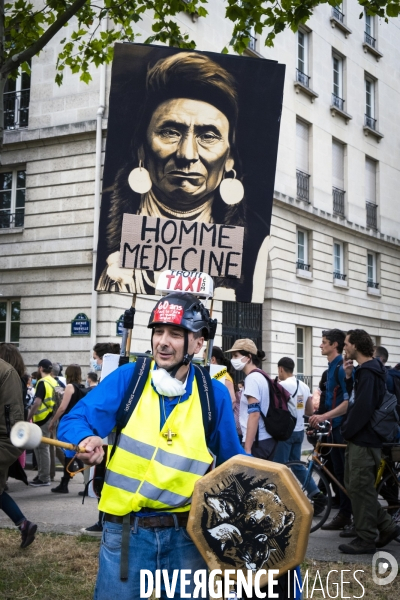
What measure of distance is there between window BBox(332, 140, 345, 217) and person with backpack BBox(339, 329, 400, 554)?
1991 cm

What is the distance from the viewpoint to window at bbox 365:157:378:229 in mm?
28111

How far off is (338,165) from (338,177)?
440mm

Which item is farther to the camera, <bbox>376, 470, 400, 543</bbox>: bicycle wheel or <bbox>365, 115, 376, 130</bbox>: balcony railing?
<bbox>365, 115, 376, 130</bbox>: balcony railing

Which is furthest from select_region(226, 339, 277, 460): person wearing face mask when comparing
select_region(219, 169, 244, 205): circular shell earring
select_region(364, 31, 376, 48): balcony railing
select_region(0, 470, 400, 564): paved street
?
select_region(364, 31, 376, 48): balcony railing

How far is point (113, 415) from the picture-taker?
3025mm

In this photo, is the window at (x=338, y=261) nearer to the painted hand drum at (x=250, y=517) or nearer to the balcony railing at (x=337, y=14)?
the balcony railing at (x=337, y=14)

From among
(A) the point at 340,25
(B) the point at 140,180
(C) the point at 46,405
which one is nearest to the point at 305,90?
(A) the point at 340,25

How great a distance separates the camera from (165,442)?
117 inches

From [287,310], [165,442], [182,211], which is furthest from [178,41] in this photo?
[287,310]

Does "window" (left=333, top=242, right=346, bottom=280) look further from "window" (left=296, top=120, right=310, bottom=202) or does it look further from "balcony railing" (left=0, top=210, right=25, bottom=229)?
"balcony railing" (left=0, top=210, right=25, bottom=229)

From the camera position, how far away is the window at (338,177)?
85.3 ft

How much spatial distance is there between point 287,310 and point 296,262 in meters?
1.68

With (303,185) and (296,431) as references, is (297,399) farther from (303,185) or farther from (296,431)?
(303,185)

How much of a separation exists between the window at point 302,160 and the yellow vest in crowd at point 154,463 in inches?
837
